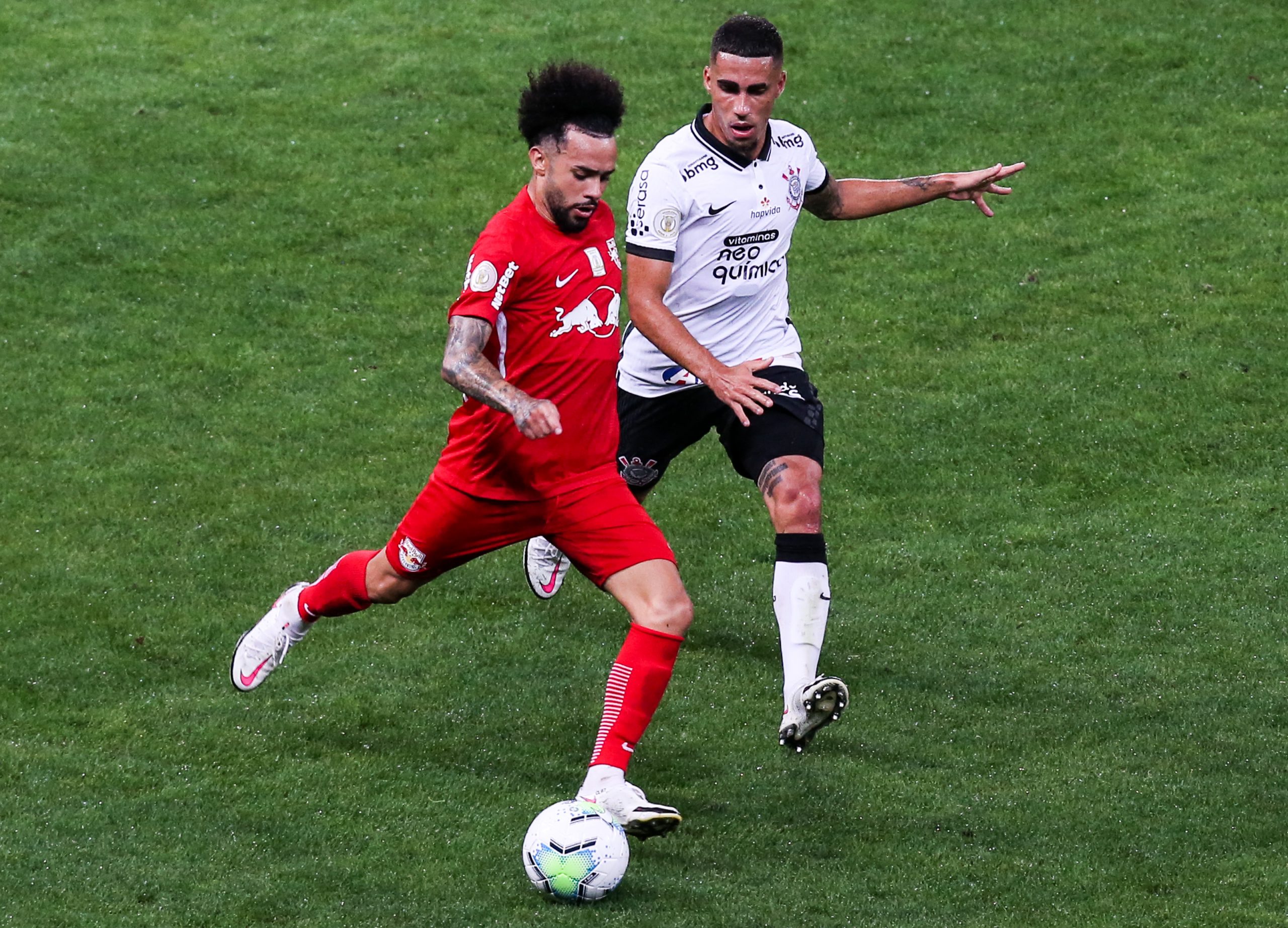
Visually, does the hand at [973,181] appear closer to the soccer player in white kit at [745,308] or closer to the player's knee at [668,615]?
the soccer player in white kit at [745,308]

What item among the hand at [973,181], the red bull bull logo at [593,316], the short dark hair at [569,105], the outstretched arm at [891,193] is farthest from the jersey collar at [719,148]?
the red bull bull logo at [593,316]

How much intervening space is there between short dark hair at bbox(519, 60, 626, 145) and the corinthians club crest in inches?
61.7

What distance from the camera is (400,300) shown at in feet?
46.0

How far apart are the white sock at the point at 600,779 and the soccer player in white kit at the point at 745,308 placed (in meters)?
1.10

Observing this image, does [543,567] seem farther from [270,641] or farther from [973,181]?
[973,181]

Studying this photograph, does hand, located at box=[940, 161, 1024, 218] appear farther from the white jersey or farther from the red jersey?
the red jersey

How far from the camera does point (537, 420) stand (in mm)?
6258

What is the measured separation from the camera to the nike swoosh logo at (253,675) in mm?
8219

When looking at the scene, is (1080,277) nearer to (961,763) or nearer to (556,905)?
(961,763)

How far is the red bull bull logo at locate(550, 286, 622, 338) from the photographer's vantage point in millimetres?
7012

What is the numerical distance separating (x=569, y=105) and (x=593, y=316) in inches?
32.4

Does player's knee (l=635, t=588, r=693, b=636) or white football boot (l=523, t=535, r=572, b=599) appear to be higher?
player's knee (l=635, t=588, r=693, b=636)


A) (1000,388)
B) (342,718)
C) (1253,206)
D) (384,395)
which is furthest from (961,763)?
(1253,206)

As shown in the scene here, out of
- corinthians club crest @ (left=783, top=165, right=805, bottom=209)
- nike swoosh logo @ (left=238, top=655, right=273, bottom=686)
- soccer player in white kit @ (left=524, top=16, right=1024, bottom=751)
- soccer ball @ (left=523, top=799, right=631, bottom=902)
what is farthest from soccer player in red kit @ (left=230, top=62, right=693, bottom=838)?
corinthians club crest @ (left=783, top=165, right=805, bottom=209)
